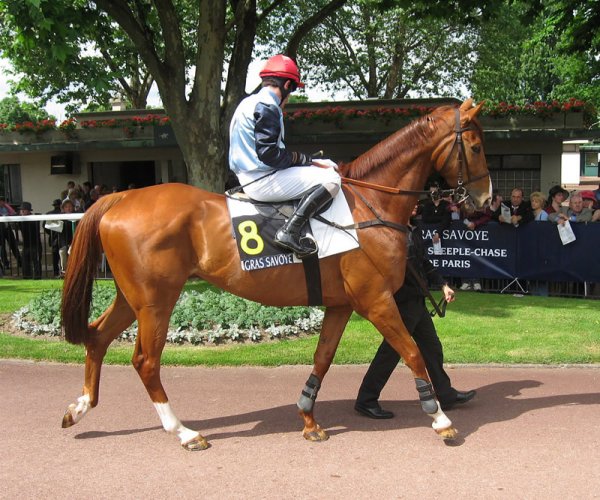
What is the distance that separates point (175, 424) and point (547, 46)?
44.4m

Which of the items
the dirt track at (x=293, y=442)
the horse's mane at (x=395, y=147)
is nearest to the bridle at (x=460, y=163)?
the horse's mane at (x=395, y=147)

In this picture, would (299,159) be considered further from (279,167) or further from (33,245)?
(33,245)

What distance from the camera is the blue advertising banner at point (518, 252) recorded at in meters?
10.2

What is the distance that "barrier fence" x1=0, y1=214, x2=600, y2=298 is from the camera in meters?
10.2

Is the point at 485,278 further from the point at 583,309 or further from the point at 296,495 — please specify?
the point at 296,495

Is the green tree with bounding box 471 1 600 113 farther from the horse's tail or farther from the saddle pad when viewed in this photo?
the horse's tail

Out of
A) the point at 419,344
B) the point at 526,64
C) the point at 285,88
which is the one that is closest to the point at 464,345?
the point at 419,344

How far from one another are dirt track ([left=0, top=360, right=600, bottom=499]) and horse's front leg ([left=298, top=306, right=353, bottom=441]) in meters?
0.12

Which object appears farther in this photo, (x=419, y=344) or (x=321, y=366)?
(x=419, y=344)

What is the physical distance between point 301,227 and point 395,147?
103cm

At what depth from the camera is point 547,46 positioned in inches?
1682

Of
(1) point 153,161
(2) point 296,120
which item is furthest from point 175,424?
(1) point 153,161

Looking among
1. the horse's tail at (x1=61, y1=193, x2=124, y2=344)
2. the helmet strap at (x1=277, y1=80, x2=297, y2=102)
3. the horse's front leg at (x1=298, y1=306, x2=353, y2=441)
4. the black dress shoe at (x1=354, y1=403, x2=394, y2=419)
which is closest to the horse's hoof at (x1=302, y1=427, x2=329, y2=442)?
the horse's front leg at (x1=298, y1=306, x2=353, y2=441)

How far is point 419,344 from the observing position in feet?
17.8
